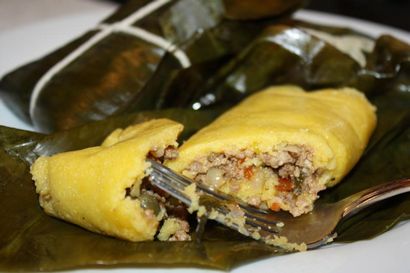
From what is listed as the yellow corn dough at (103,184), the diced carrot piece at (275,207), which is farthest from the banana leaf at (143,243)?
the diced carrot piece at (275,207)

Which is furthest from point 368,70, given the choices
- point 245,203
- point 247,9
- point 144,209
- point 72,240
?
point 72,240

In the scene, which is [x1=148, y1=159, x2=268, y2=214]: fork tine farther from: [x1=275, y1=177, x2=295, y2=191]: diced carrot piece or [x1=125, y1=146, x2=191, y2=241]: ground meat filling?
[x1=275, y1=177, x2=295, y2=191]: diced carrot piece

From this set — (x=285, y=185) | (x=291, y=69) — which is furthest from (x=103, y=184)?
(x=291, y=69)

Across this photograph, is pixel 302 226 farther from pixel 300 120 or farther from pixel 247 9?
pixel 247 9

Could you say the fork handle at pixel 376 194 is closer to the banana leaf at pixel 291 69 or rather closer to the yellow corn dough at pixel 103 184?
the yellow corn dough at pixel 103 184

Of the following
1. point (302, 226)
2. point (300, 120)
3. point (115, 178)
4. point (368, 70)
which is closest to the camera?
point (115, 178)

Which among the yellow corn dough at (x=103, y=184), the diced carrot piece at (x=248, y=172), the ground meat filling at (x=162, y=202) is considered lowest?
the diced carrot piece at (x=248, y=172)

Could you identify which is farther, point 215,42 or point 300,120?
point 215,42
